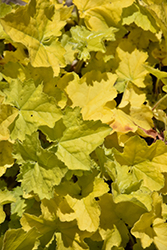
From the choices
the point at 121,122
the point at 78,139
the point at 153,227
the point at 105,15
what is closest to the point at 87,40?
the point at 105,15

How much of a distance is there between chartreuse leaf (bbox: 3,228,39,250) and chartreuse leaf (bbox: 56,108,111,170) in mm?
327

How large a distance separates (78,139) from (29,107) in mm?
282

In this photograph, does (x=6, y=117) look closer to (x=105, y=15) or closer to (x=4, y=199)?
(x=4, y=199)

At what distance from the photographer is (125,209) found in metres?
1.34

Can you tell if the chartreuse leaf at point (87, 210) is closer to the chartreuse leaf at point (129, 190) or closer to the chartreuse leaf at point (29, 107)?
the chartreuse leaf at point (129, 190)

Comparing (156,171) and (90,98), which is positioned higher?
(90,98)

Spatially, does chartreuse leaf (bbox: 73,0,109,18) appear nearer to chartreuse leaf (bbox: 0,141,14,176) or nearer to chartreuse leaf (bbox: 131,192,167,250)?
chartreuse leaf (bbox: 0,141,14,176)

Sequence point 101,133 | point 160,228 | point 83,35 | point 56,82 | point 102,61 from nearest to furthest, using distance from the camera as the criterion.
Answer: point 101,133, point 160,228, point 56,82, point 83,35, point 102,61

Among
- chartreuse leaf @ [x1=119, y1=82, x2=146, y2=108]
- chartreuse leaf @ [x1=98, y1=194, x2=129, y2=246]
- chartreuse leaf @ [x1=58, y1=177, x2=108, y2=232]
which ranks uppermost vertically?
chartreuse leaf @ [x1=119, y1=82, x2=146, y2=108]

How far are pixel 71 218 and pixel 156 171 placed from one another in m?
0.51

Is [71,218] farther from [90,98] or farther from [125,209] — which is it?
[90,98]

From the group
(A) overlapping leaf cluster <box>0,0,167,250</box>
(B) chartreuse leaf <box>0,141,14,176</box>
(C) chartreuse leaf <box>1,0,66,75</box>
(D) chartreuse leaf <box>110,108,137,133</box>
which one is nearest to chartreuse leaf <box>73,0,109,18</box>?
(A) overlapping leaf cluster <box>0,0,167,250</box>

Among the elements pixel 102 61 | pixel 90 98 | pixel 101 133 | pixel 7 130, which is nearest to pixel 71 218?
pixel 101 133

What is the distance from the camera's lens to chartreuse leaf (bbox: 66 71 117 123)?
147 cm
